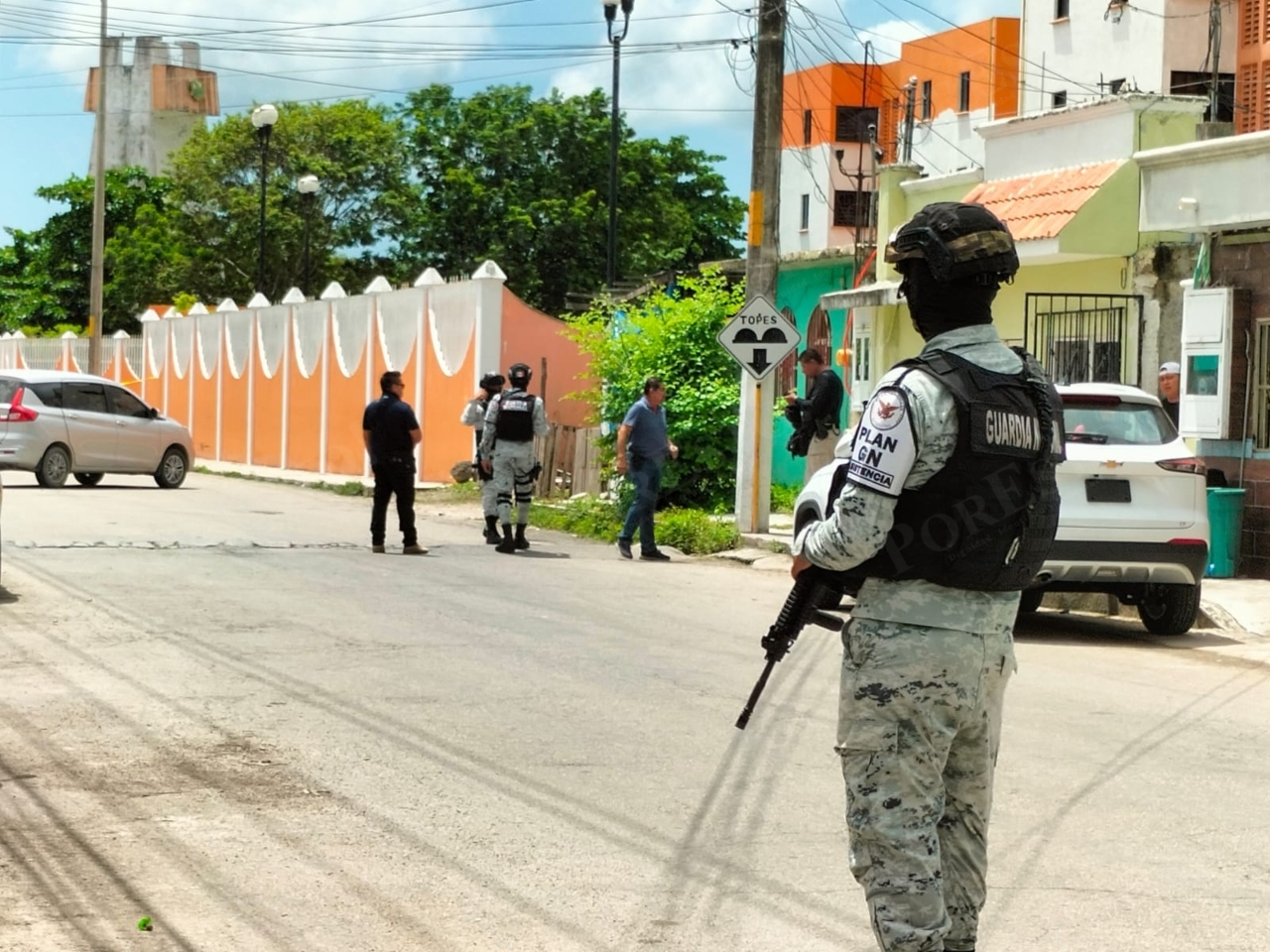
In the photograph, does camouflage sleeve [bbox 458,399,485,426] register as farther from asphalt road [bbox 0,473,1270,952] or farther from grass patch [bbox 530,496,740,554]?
asphalt road [bbox 0,473,1270,952]

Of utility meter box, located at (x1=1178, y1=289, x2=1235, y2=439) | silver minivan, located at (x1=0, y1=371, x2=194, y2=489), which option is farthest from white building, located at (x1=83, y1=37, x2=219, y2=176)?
utility meter box, located at (x1=1178, y1=289, x2=1235, y2=439)

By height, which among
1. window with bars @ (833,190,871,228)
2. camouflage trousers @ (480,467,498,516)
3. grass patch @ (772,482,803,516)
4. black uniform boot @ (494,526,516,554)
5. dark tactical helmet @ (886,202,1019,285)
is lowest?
black uniform boot @ (494,526,516,554)

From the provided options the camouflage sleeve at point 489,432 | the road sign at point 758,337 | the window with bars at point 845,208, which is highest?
the window with bars at point 845,208

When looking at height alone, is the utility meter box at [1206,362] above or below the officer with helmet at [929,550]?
above

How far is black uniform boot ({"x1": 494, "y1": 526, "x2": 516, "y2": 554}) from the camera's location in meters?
17.8

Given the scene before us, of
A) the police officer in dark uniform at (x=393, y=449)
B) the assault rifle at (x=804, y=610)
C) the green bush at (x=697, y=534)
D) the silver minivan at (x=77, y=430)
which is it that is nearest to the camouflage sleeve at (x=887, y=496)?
the assault rifle at (x=804, y=610)

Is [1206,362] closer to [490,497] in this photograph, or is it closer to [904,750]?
[490,497]

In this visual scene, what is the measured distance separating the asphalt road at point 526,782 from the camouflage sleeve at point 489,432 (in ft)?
16.2

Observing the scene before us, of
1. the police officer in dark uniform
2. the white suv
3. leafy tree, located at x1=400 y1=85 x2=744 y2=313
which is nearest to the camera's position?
the white suv

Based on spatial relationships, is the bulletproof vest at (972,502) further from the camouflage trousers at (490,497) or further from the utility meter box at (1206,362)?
the camouflage trousers at (490,497)

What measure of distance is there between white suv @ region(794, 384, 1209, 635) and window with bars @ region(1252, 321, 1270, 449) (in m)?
3.86

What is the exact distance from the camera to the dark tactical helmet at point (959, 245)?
3945mm

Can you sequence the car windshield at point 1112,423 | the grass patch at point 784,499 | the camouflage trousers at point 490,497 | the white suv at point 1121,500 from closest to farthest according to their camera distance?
the white suv at point 1121,500 < the car windshield at point 1112,423 < the camouflage trousers at point 490,497 < the grass patch at point 784,499

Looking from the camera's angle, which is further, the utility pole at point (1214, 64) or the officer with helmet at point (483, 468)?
the utility pole at point (1214, 64)
